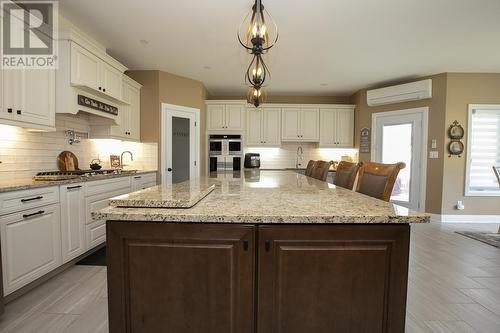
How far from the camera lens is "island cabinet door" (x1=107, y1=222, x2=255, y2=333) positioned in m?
0.85

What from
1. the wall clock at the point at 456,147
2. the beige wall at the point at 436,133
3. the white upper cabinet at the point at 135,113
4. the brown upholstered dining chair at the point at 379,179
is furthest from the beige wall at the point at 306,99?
the brown upholstered dining chair at the point at 379,179

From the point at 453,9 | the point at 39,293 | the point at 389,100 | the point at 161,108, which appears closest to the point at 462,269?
the point at 453,9

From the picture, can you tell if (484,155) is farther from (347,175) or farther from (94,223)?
(94,223)

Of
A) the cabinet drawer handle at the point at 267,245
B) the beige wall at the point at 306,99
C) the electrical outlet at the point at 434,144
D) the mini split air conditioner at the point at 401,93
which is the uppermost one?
the beige wall at the point at 306,99

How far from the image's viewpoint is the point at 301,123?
5.54 meters

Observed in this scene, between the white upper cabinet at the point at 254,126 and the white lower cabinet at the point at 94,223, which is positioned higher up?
the white upper cabinet at the point at 254,126

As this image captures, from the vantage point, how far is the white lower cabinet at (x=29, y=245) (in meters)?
1.67

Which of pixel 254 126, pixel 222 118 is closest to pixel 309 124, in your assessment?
pixel 254 126

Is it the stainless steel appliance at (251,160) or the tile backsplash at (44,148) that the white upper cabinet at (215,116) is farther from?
the tile backsplash at (44,148)

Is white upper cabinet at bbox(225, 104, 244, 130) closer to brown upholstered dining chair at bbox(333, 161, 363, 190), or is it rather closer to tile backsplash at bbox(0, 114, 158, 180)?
tile backsplash at bbox(0, 114, 158, 180)

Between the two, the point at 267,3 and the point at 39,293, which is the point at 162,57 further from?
the point at 39,293

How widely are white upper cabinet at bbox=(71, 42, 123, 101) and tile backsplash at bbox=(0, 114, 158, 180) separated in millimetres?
548

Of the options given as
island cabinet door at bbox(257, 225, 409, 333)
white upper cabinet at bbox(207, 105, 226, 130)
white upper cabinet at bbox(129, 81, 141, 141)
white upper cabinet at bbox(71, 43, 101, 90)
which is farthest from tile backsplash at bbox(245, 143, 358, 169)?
island cabinet door at bbox(257, 225, 409, 333)

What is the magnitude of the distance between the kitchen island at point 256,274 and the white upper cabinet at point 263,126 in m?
4.78
